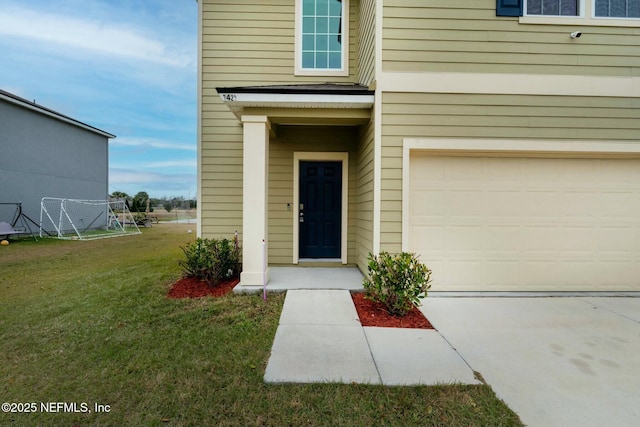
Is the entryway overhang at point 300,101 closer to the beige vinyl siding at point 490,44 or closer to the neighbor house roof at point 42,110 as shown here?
the beige vinyl siding at point 490,44

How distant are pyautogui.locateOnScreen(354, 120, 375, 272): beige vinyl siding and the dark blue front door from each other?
478mm

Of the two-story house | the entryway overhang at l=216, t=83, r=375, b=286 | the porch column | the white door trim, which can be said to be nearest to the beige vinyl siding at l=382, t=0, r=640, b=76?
the two-story house

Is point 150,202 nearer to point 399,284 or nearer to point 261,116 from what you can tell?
point 261,116

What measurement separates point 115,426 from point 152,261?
595 cm

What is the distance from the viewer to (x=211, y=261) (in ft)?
16.3

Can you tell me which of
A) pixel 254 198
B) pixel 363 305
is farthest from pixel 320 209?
pixel 363 305

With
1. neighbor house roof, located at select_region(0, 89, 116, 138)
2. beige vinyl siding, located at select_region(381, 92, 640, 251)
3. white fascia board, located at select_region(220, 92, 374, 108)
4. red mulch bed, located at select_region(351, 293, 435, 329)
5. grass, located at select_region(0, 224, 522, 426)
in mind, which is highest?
neighbor house roof, located at select_region(0, 89, 116, 138)

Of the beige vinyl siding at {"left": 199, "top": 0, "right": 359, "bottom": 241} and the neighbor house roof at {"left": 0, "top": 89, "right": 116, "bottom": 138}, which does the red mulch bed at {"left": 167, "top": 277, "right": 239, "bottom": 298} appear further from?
the neighbor house roof at {"left": 0, "top": 89, "right": 116, "bottom": 138}

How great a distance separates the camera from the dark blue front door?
6129mm

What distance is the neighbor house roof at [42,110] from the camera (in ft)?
38.2

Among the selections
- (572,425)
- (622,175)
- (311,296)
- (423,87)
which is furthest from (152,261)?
(622,175)

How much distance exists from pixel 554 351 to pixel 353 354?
2036 mm

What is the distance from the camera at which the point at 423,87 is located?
443 cm

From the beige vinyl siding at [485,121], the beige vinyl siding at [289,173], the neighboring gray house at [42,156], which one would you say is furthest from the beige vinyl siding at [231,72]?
the neighboring gray house at [42,156]
